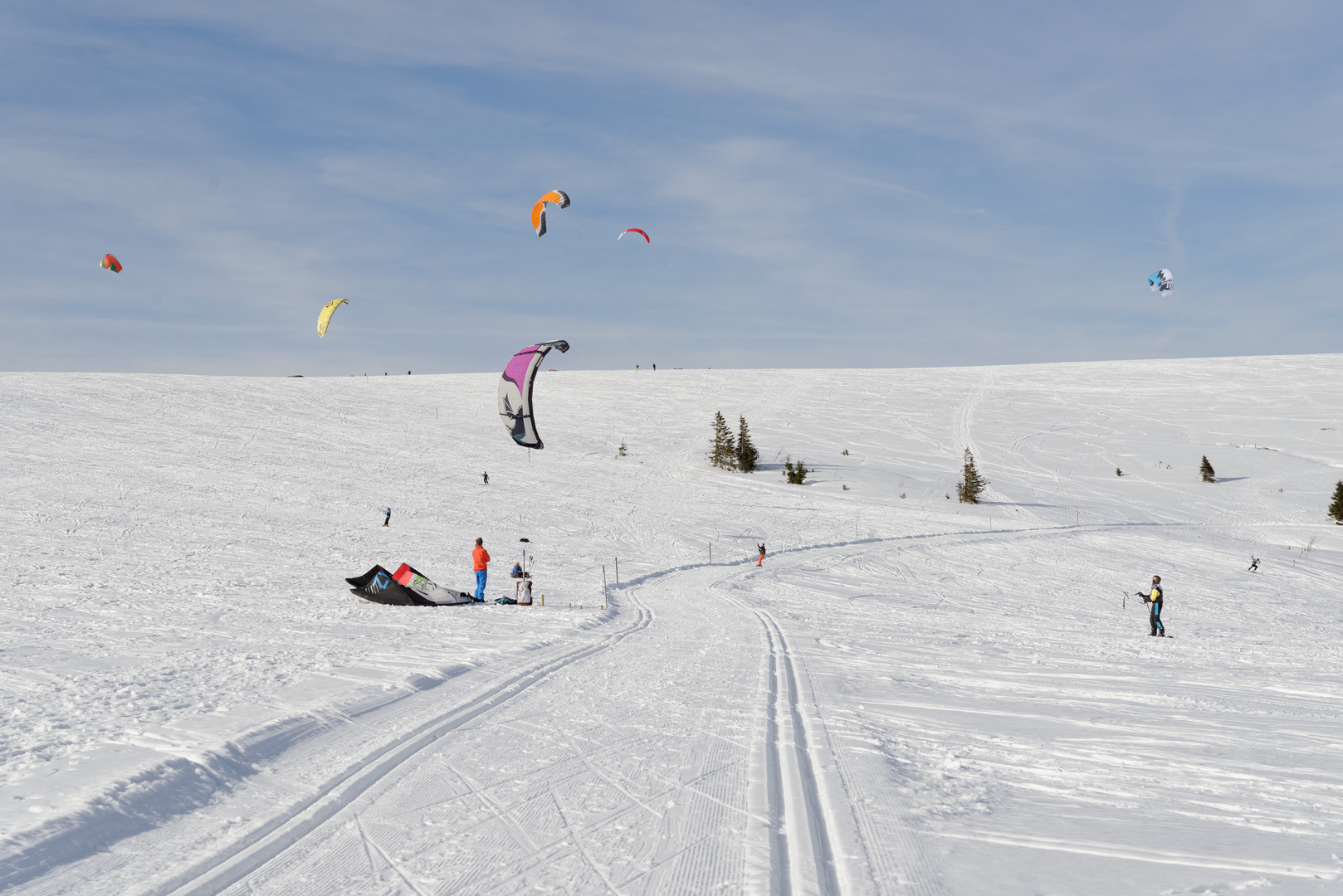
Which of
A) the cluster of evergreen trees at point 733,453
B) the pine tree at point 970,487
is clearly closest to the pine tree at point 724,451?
the cluster of evergreen trees at point 733,453

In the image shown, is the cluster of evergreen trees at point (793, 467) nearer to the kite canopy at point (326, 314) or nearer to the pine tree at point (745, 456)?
the pine tree at point (745, 456)

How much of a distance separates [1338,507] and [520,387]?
4030cm

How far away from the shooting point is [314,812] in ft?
15.8

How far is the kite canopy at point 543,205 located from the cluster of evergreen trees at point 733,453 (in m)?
19.6

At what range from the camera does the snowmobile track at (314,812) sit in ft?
13.1

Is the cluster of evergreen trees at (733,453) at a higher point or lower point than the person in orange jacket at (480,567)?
higher

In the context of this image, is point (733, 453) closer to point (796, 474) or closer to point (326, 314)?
point (796, 474)

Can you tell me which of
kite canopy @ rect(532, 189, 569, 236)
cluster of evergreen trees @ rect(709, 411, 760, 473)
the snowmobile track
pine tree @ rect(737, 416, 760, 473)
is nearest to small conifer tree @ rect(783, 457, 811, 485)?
pine tree @ rect(737, 416, 760, 473)

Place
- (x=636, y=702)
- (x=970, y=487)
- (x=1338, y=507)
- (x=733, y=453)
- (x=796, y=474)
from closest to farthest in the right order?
(x=636, y=702) → (x=1338, y=507) → (x=970, y=487) → (x=796, y=474) → (x=733, y=453)

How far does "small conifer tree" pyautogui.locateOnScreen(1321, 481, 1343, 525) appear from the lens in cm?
3853

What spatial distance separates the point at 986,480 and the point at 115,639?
132 ft

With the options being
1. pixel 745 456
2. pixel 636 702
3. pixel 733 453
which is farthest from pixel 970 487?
pixel 636 702

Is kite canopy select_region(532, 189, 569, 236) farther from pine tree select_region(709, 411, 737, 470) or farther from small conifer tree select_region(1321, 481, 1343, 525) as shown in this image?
small conifer tree select_region(1321, 481, 1343, 525)

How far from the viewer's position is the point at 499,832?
177 inches
